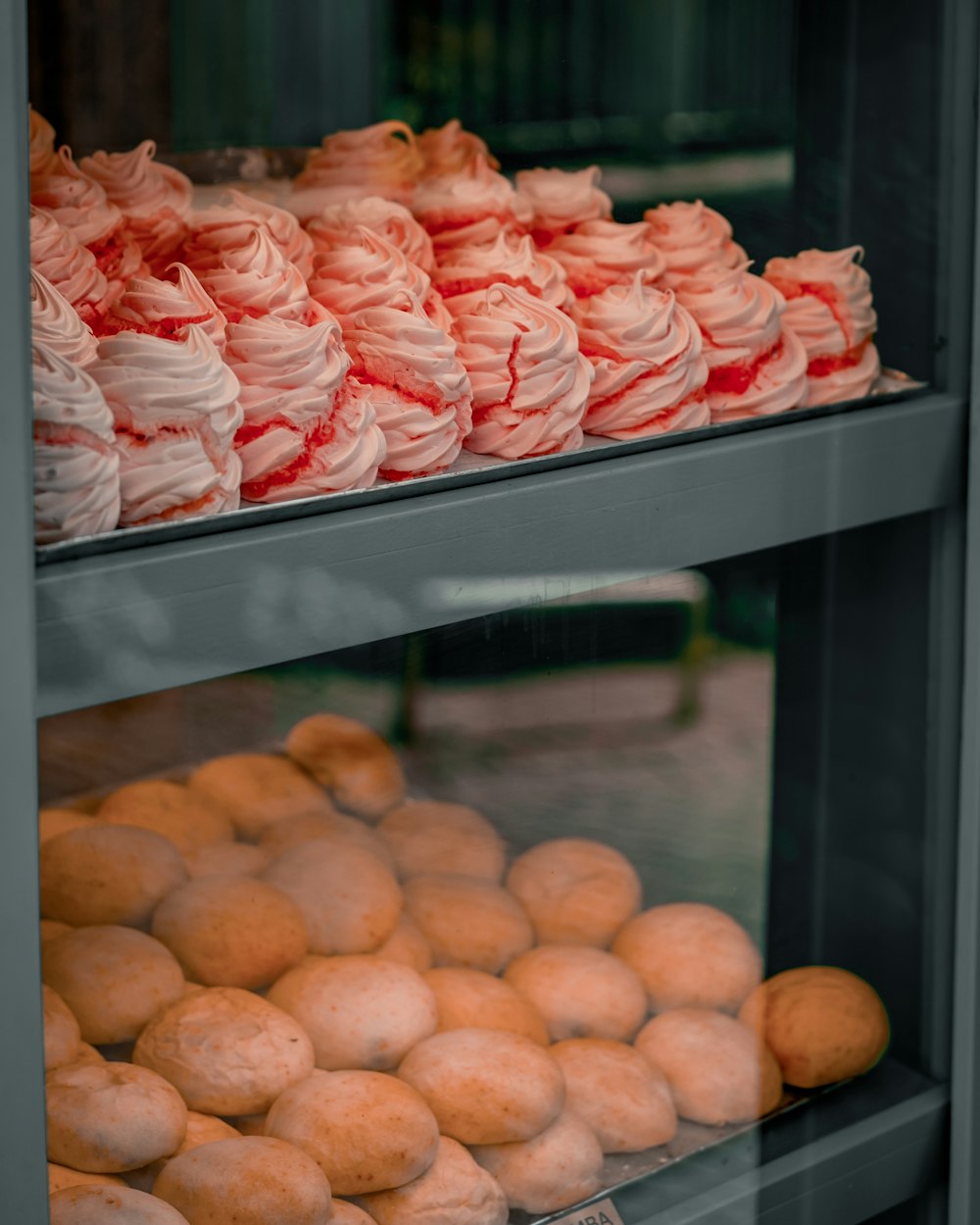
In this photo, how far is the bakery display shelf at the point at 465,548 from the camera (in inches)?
32.5

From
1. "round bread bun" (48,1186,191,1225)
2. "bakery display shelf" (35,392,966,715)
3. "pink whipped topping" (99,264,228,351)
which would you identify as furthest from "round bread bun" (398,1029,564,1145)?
"pink whipped topping" (99,264,228,351)

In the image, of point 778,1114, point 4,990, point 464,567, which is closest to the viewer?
point 4,990

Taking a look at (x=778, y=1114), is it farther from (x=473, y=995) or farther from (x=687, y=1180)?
(x=473, y=995)

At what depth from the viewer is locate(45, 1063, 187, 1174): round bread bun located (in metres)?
0.94

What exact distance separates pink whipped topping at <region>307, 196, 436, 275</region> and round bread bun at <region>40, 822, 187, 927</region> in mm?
493

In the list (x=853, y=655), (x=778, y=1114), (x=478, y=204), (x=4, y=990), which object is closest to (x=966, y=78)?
(x=478, y=204)

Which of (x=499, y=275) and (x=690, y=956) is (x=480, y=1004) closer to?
(x=690, y=956)

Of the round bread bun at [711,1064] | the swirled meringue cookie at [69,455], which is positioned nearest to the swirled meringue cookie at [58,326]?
the swirled meringue cookie at [69,455]

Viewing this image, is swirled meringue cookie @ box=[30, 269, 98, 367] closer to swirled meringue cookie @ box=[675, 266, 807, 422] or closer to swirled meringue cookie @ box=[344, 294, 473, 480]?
swirled meringue cookie @ box=[344, 294, 473, 480]

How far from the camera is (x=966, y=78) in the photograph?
1228 mm

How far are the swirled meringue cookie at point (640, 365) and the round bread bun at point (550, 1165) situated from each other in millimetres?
561

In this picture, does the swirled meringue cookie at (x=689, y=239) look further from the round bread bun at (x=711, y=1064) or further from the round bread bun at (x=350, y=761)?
the round bread bun at (x=711, y=1064)

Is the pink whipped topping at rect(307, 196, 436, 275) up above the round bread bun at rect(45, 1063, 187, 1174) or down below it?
above

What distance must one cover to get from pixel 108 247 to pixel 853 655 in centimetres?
79
